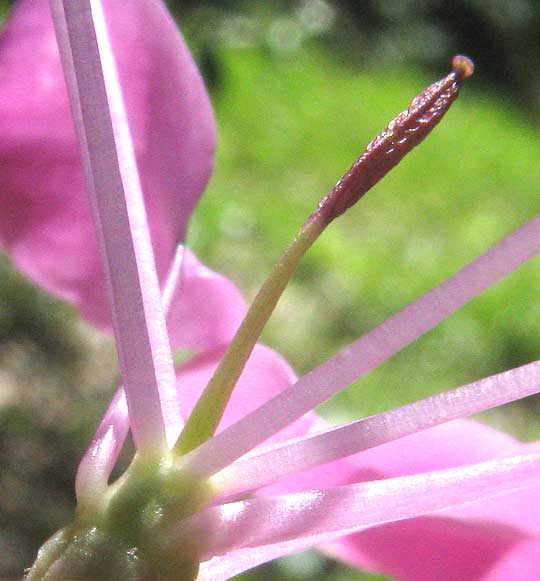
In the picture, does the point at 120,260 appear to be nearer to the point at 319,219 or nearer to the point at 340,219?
the point at 319,219

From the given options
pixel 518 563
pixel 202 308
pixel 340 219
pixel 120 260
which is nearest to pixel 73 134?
pixel 202 308

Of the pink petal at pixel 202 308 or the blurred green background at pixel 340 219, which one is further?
the blurred green background at pixel 340 219

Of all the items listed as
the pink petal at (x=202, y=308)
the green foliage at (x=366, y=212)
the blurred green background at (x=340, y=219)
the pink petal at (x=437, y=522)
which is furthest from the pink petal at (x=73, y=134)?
the green foliage at (x=366, y=212)

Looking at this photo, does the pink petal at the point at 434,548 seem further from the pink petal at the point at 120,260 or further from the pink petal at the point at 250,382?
the pink petal at the point at 120,260

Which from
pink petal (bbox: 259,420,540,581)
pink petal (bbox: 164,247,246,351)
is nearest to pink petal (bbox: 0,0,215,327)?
pink petal (bbox: 164,247,246,351)

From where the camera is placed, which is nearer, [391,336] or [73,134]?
[391,336]

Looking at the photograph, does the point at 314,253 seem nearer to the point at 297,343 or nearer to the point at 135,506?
the point at 297,343
